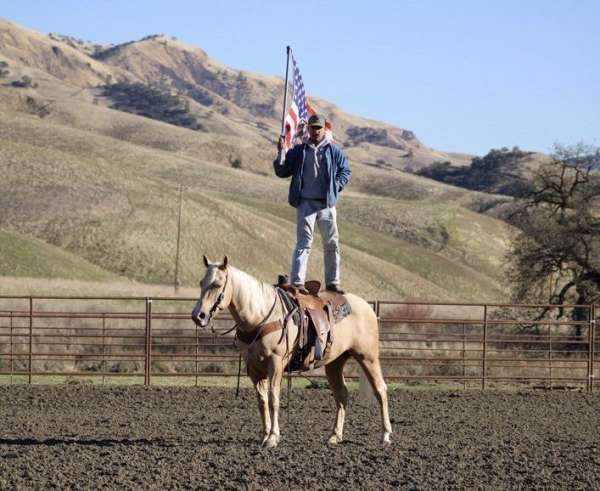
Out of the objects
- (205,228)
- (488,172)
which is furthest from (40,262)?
(488,172)

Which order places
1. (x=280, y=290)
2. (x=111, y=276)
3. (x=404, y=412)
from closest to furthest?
(x=280, y=290) → (x=404, y=412) → (x=111, y=276)

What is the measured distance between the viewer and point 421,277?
71562 mm

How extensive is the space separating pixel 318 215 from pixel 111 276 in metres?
39.2

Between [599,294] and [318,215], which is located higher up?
[318,215]

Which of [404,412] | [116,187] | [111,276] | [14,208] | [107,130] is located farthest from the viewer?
[107,130]

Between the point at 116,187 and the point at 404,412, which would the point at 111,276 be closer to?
the point at 116,187

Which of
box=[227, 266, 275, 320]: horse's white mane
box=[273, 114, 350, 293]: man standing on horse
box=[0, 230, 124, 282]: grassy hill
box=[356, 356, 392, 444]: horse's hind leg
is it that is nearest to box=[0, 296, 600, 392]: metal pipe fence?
box=[356, 356, 392, 444]: horse's hind leg

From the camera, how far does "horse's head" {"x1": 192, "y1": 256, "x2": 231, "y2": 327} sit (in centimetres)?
912

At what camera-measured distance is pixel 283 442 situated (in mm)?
10727

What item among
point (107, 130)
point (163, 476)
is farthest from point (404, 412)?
point (107, 130)

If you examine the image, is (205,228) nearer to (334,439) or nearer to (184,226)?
(184,226)

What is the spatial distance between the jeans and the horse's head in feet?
4.20

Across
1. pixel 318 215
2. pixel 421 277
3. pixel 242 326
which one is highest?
pixel 318 215

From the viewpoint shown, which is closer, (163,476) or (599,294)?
(163,476)
